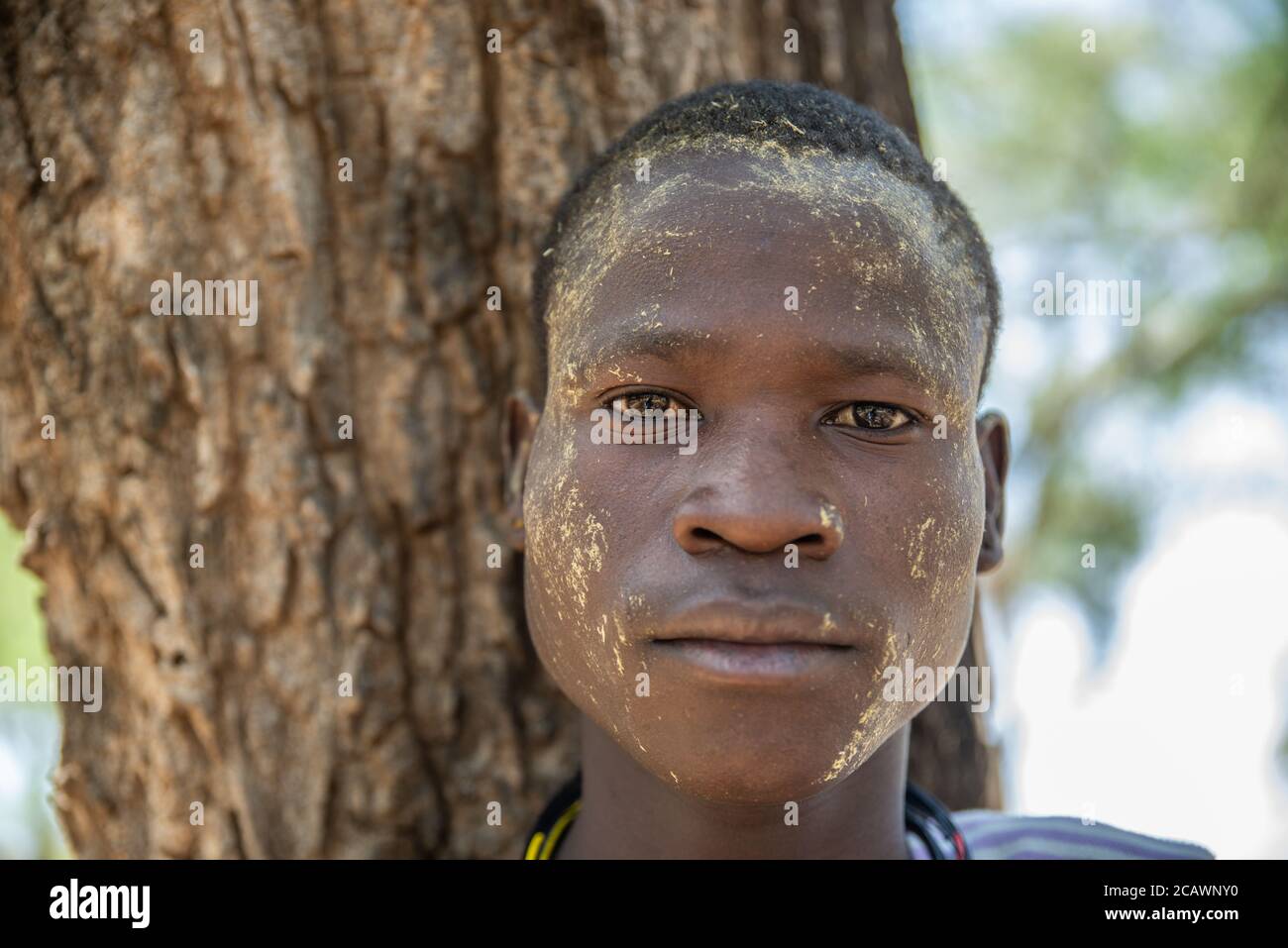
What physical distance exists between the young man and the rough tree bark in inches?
21.0

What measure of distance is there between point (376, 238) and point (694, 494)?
49.8 inches

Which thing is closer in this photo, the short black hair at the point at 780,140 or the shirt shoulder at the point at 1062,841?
the short black hair at the point at 780,140

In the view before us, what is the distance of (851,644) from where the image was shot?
1976 mm

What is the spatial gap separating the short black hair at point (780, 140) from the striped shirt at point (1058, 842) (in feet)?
3.22

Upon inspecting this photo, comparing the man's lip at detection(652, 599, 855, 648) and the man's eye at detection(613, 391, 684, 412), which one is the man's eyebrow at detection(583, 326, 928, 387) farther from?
the man's lip at detection(652, 599, 855, 648)

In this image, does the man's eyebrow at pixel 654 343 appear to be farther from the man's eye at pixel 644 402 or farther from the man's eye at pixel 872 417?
the man's eye at pixel 872 417

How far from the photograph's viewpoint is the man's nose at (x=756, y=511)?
1.92 metres

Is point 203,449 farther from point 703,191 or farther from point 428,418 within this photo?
point 703,191

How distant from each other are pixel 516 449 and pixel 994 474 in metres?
0.99

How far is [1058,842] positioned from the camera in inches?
104

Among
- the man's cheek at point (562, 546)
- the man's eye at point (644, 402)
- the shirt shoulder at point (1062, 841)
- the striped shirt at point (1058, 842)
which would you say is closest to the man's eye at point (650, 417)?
the man's eye at point (644, 402)

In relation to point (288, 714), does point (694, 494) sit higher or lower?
higher
